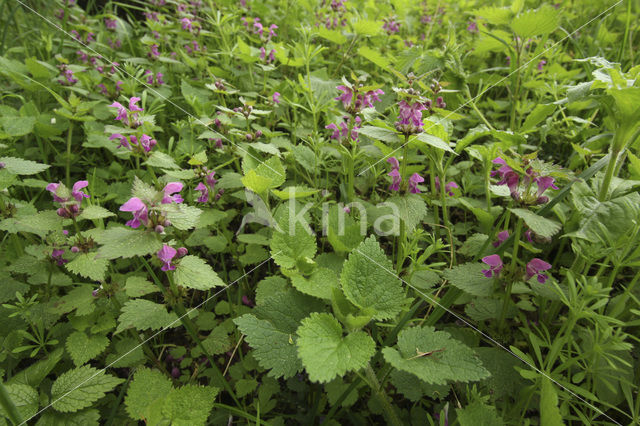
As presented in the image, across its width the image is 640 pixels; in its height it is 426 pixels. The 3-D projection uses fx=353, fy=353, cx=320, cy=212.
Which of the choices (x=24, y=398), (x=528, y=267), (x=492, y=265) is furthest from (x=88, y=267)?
(x=528, y=267)

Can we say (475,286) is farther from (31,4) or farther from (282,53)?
(31,4)

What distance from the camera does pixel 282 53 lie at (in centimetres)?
244

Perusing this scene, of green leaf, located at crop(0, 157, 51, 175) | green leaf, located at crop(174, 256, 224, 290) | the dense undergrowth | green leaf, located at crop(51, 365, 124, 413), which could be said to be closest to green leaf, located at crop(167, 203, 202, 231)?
the dense undergrowth

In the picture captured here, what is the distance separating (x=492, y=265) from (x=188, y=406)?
1124mm

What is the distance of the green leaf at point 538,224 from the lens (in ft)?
3.57

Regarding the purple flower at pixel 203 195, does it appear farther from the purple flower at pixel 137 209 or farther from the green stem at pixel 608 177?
the green stem at pixel 608 177

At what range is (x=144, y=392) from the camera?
116 cm

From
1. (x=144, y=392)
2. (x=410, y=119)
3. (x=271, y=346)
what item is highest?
(x=410, y=119)

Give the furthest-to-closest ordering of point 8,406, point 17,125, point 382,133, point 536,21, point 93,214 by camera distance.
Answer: point 17,125 < point 536,21 < point 382,133 < point 93,214 < point 8,406

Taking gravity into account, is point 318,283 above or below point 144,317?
above

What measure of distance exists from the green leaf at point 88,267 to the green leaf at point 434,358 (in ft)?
3.24

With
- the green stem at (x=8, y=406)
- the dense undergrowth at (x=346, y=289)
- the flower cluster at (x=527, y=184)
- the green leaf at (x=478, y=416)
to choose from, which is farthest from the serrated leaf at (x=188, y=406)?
the flower cluster at (x=527, y=184)

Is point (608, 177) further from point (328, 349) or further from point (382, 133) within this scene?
point (328, 349)

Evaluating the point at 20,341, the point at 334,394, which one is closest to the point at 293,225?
the point at 334,394
